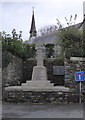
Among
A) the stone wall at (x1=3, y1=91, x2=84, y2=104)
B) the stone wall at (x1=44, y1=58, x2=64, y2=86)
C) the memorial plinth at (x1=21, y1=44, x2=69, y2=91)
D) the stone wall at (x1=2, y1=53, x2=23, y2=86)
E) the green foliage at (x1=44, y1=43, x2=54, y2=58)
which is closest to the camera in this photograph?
the stone wall at (x1=3, y1=91, x2=84, y2=104)

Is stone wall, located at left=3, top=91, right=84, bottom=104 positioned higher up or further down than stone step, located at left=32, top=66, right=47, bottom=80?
further down

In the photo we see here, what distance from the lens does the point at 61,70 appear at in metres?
12.3

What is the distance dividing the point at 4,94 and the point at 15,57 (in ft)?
11.9

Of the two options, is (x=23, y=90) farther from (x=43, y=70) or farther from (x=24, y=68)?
(x=24, y=68)

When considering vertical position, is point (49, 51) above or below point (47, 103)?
above

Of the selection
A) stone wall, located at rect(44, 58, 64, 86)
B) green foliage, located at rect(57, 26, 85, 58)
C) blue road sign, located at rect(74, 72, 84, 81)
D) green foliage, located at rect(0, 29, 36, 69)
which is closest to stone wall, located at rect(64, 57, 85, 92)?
blue road sign, located at rect(74, 72, 84, 81)

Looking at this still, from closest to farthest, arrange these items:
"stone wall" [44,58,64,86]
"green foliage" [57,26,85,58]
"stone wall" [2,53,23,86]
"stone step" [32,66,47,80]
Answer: "stone step" [32,66,47,80] < "stone wall" [2,53,23,86] < "green foliage" [57,26,85,58] < "stone wall" [44,58,64,86]

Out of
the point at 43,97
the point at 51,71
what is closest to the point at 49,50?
the point at 51,71

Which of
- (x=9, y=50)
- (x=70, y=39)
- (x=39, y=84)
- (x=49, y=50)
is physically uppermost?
(x=70, y=39)

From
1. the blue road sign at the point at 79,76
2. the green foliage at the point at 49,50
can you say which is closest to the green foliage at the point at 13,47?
the green foliage at the point at 49,50

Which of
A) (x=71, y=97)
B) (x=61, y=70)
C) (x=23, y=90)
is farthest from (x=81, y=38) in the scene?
(x=23, y=90)

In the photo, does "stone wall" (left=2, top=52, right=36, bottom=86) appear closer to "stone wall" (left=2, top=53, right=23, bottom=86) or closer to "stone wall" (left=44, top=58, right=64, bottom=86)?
"stone wall" (left=2, top=53, right=23, bottom=86)

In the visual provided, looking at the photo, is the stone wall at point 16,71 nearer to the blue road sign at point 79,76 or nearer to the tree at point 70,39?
the tree at point 70,39

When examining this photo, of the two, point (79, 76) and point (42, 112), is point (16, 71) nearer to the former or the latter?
point (79, 76)
